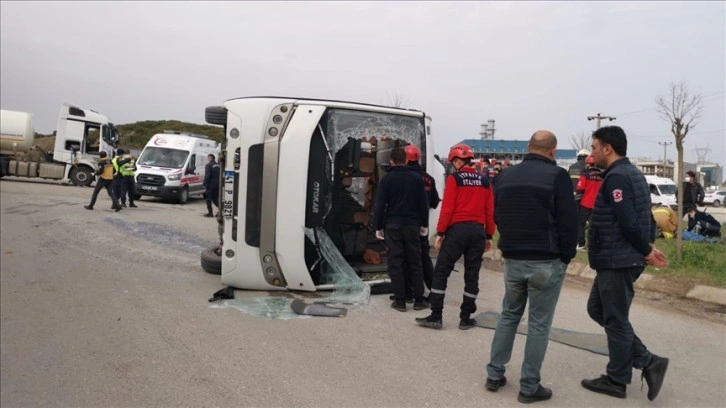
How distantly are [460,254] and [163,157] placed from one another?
16796mm

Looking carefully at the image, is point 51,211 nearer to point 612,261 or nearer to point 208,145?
point 208,145

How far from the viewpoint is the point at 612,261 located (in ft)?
12.7

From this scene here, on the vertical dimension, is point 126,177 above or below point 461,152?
above

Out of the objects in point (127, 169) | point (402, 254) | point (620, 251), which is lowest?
point (402, 254)

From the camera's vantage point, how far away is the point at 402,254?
6.22 m

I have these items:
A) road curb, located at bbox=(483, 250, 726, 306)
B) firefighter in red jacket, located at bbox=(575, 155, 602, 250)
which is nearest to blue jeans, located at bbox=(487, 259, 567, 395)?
road curb, located at bbox=(483, 250, 726, 306)

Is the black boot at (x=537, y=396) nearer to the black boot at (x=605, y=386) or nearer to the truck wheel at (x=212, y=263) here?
the black boot at (x=605, y=386)

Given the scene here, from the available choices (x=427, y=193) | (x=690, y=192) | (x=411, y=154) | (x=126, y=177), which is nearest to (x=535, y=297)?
(x=427, y=193)

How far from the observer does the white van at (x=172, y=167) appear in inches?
752

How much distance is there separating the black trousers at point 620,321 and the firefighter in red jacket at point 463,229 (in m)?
1.54

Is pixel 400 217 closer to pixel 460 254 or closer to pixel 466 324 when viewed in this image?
pixel 460 254

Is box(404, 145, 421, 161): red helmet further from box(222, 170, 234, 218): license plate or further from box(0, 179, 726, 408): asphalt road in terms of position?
box(222, 170, 234, 218): license plate

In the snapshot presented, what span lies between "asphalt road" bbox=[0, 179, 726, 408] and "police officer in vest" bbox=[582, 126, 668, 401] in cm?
25

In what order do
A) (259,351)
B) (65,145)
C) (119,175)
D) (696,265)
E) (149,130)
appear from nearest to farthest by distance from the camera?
(259,351), (696,265), (119,175), (65,145), (149,130)
